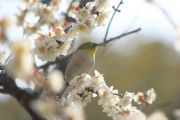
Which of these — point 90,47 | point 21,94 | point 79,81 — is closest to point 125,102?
point 79,81

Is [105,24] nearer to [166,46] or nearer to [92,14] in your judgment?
[92,14]

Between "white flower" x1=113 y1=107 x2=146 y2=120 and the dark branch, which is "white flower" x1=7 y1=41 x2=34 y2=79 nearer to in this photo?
the dark branch

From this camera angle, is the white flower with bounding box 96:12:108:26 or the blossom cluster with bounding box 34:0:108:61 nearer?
the blossom cluster with bounding box 34:0:108:61

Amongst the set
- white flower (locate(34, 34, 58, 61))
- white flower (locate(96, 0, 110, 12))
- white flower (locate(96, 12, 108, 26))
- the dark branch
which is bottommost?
white flower (locate(34, 34, 58, 61))

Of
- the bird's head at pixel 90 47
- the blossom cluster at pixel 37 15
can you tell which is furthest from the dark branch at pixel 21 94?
the bird's head at pixel 90 47

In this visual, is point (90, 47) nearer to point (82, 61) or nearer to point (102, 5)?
point (82, 61)

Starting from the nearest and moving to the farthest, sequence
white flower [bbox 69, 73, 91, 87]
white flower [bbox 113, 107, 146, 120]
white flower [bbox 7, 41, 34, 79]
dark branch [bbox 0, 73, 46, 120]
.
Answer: white flower [bbox 7, 41, 34, 79]
dark branch [bbox 0, 73, 46, 120]
white flower [bbox 69, 73, 91, 87]
white flower [bbox 113, 107, 146, 120]

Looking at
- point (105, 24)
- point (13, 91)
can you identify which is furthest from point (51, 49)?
point (13, 91)

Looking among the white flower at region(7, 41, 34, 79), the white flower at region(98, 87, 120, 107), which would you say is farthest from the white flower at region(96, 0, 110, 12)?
the white flower at region(7, 41, 34, 79)
